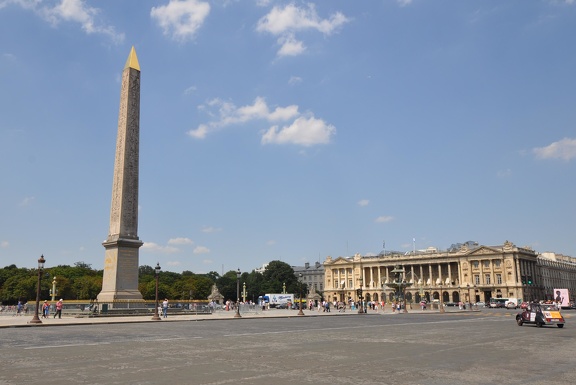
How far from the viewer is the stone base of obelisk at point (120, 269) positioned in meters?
37.6

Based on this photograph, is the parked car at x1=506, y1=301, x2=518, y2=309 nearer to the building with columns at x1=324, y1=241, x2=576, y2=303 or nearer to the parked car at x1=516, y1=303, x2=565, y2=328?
the building with columns at x1=324, y1=241, x2=576, y2=303

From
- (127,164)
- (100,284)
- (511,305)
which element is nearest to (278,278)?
(100,284)

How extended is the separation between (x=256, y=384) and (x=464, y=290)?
14442 cm

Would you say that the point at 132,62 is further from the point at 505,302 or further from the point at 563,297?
the point at 505,302

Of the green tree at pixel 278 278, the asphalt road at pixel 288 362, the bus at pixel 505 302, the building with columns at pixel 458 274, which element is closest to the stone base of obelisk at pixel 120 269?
the asphalt road at pixel 288 362

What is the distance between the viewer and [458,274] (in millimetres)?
148500

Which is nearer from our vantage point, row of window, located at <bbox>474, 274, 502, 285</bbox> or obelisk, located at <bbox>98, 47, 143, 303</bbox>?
obelisk, located at <bbox>98, 47, 143, 303</bbox>

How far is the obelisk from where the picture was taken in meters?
37.9

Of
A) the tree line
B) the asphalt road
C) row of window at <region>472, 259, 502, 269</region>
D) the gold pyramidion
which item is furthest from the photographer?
row of window at <region>472, 259, 502, 269</region>

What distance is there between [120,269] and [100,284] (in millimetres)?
63536

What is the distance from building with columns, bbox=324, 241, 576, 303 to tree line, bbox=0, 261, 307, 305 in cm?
1923

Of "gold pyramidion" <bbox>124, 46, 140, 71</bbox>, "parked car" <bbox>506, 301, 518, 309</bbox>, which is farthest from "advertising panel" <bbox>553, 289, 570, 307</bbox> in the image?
"gold pyramidion" <bbox>124, 46, 140, 71</bbox>

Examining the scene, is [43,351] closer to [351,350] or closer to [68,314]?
[351,350]

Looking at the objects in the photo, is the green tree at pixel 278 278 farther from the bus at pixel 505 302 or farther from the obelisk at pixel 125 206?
the obelisk at pixel 125 206
